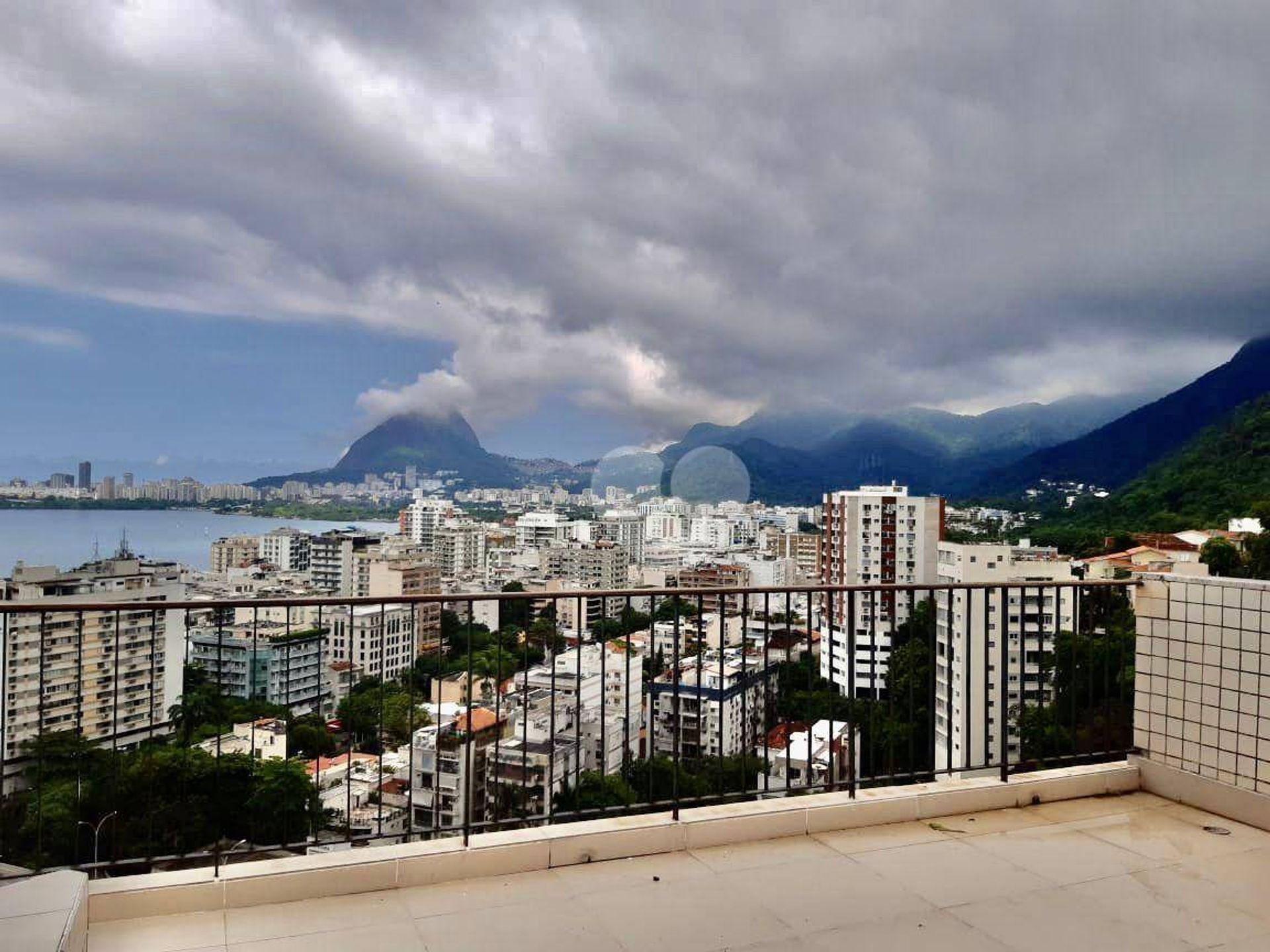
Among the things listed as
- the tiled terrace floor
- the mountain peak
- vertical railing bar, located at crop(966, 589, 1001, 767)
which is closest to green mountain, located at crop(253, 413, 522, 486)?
the mountain peak

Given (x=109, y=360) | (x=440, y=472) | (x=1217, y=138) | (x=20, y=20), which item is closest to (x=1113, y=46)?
(x=1217, y=138)

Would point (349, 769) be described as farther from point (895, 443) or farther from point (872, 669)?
point (895, 443)

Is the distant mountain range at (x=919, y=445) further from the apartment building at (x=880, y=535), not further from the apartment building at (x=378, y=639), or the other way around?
the apartment building at (x=378, y=639)

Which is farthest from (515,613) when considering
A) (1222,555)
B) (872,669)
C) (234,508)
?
(234,508)

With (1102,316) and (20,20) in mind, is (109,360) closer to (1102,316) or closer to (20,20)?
(20,20)

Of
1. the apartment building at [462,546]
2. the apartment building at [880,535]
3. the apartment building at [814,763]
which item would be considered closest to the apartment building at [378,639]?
the apartment building at [814,763]
